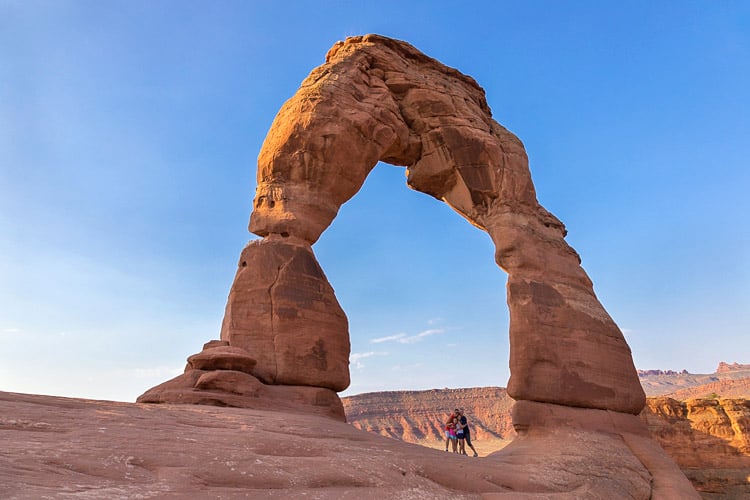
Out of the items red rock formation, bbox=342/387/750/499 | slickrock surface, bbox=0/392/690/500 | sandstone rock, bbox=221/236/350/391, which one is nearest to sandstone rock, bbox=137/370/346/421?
sandstone rock, bbox=221/236/350/391

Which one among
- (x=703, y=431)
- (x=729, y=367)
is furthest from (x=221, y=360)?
(x=729, y=367)

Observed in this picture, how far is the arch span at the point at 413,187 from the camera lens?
888 centimetres

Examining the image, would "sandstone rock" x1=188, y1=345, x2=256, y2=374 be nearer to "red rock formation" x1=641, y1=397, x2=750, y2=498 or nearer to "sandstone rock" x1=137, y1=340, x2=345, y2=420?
"sandstone rock" x1=137, y1=340, x2=345, y2=420

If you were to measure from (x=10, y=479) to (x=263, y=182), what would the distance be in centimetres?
739

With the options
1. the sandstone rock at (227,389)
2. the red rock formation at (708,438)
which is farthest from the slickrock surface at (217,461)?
the red rock formation at (708,438)

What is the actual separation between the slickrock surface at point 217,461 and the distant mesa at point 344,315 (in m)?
0.77

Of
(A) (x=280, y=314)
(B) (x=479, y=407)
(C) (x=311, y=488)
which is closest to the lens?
(C) (x=311, y=488)

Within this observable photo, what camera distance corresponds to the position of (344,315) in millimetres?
9508

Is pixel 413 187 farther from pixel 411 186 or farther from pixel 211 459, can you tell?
pixel 211 459

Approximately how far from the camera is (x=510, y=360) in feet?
32.5

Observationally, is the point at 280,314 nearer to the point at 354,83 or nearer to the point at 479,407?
the point at 354,83

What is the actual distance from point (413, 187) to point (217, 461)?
9.25 m

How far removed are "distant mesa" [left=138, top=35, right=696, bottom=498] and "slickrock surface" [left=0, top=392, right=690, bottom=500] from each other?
77 cm

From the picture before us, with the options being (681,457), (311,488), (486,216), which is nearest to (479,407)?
(681,457)
